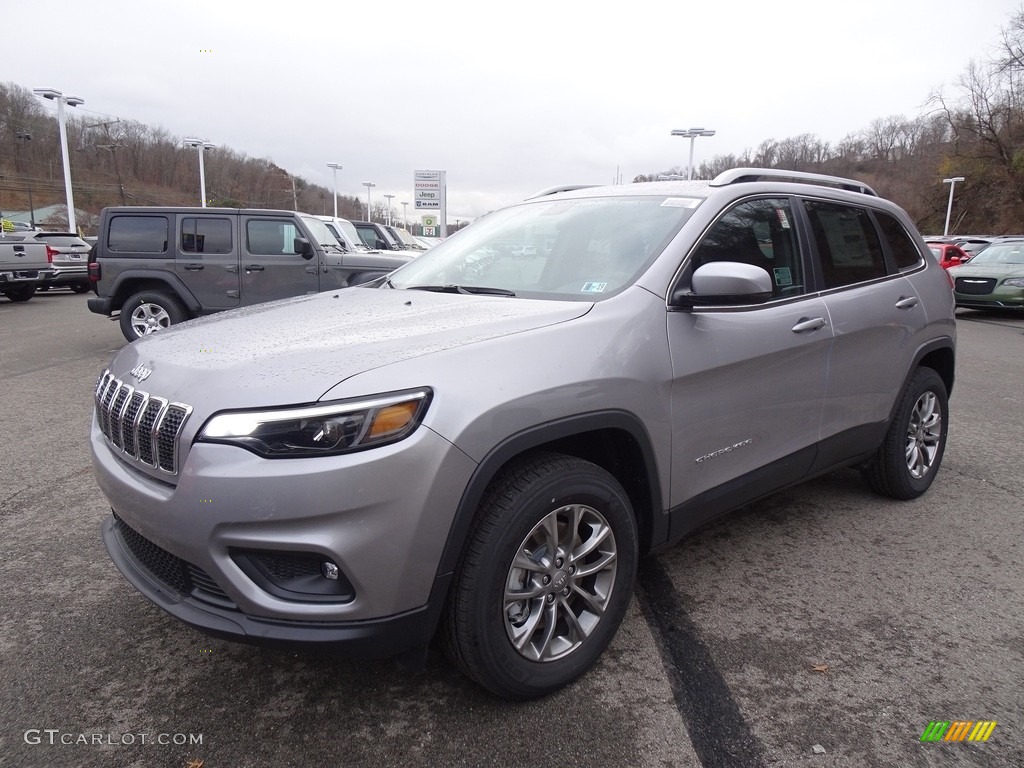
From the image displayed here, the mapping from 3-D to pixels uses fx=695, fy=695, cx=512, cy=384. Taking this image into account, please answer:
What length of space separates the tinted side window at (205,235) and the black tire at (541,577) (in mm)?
8558

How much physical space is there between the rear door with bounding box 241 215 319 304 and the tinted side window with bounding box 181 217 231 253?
0.24 m

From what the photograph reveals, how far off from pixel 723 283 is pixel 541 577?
1.22 m

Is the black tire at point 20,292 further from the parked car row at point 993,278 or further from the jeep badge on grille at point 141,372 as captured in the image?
the parked car row at point 993,278

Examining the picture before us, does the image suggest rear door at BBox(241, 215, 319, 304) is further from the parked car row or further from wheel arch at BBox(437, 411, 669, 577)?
the parked car row

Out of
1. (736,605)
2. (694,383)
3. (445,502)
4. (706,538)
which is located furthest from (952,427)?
(445,502)

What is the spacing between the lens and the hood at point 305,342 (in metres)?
1.95

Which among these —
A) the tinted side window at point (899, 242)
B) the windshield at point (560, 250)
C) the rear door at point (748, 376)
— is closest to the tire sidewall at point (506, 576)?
the rear door at point (748, 376)

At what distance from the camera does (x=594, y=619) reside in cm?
242

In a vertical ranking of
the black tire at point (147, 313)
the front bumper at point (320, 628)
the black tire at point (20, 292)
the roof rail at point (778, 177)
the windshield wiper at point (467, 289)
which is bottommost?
the black tire at point (20, 292)

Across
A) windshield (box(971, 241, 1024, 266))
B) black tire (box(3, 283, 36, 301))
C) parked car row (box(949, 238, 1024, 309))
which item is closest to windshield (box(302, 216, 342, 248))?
black tire (box(3, 283, 36, 301))

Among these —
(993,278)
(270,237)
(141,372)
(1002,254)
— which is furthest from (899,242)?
(1002,254)

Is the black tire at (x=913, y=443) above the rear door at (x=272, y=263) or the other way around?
the other way around

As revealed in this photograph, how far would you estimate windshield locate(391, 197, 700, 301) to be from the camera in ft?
9.06

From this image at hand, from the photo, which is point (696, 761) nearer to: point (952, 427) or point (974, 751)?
point (974, 751)
